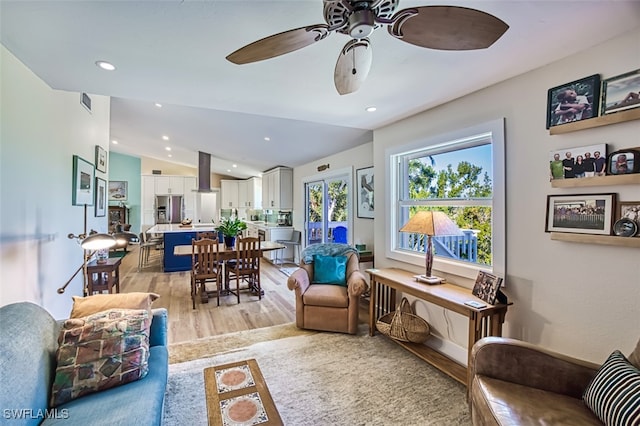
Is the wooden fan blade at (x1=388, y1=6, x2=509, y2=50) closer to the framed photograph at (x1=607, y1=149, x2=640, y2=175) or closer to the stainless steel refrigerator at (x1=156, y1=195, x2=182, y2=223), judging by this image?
the framed photograph at (x1=607, y1=149, x2=640, y2=175)

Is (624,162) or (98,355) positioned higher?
(624,162)

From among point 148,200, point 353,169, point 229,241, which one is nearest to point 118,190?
point 148,200

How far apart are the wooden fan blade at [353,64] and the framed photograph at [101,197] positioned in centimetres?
418

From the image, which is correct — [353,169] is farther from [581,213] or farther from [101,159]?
[101,159]

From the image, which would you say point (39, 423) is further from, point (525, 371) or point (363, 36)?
point (525, 371)

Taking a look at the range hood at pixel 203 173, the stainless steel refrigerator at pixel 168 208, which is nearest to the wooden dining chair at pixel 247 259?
the range hood at pixel 203 173

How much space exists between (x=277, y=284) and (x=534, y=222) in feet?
13.4

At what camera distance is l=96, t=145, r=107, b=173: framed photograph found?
13.4 ft

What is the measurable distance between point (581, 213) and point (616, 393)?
0.99 meters

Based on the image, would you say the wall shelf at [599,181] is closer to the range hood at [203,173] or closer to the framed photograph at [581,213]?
the framed photograph at [581,213]

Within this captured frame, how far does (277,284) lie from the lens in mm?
5246

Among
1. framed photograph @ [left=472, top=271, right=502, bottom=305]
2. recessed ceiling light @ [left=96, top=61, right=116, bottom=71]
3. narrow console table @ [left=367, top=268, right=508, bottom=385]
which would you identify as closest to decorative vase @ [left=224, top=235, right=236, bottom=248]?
narrow console table @ [left=367, top=268, right=508, bottom=385]

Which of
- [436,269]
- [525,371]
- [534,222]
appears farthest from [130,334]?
[534,222]

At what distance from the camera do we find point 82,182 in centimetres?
340
